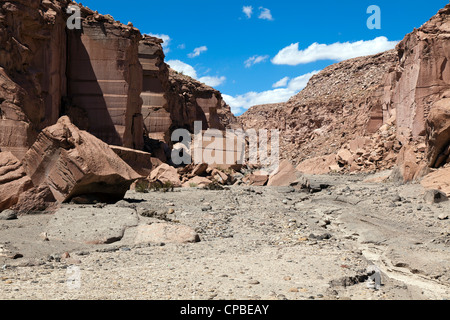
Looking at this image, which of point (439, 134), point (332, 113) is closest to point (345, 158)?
point (439, 134)

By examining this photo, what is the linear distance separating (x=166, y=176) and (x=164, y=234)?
1067 cm

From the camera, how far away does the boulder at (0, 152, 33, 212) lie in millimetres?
8016

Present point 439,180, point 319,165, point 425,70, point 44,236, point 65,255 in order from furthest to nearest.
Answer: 1. point 319,165
2. point 425,70
3. point 439,180
4. point 44,236
5. point 65,255

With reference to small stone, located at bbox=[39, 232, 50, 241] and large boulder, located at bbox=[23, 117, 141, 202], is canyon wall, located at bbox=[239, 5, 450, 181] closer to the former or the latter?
large boulder, located at bbox=[23, 117, 141, 202]

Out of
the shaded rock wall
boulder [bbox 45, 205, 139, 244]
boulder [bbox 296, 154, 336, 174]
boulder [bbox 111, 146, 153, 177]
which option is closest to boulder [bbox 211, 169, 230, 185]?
boulder [bbox 111, 146, 153, 177]

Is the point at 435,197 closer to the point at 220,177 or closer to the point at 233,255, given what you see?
the point at 233,255

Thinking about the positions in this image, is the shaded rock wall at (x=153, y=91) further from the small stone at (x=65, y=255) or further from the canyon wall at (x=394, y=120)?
the small stone at (x=65, y=255)

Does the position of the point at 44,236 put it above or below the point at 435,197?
below

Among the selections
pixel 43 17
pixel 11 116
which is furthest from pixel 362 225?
pixel 43 17

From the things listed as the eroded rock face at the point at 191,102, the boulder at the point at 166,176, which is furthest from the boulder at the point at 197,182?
the eroded rock face at the point at 191,102

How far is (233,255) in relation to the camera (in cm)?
625

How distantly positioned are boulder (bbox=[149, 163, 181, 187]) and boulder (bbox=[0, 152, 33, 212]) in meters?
8.95

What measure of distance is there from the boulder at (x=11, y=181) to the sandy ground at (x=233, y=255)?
599 mm

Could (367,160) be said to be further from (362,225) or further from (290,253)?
(290,253)
